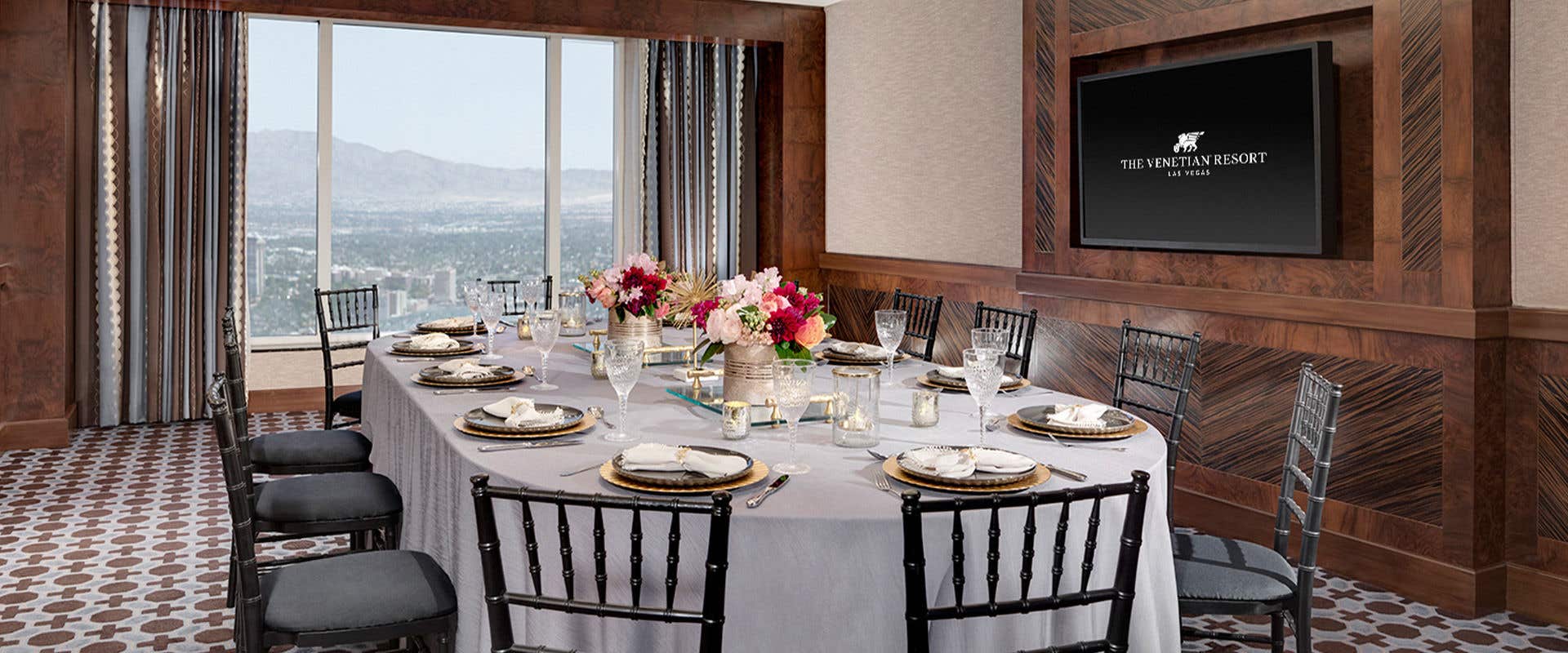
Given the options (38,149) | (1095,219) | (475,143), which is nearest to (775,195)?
(475,143)

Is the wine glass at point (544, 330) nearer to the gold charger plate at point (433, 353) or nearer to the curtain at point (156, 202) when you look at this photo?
the gold charger plate at point (433, 353)

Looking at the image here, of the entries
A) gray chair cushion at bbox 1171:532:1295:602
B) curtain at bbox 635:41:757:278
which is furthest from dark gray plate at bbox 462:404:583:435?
curtain at bbox 635:41:757:278

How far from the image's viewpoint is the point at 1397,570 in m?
3.87

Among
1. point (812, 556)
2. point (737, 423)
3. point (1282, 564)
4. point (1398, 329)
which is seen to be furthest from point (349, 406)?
point (1398, 329)

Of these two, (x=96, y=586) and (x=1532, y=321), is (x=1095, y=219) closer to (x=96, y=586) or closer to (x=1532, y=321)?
(x=1532, y=321)

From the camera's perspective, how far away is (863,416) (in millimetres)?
2596

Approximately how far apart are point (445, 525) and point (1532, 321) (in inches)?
126

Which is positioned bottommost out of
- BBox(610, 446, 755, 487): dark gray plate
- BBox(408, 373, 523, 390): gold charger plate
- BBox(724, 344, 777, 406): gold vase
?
BBox(610, 446, 755, 487): dark gray plate

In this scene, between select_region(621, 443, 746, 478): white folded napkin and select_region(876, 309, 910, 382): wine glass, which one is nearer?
select_region(621, 443, 746, 478): white folded napkin

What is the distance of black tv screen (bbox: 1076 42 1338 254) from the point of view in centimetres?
403

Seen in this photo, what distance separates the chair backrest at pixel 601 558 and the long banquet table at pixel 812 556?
0.24 meters

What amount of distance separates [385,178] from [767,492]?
6216mm

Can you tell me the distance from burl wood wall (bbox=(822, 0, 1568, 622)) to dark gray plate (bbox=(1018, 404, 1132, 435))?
149 cm

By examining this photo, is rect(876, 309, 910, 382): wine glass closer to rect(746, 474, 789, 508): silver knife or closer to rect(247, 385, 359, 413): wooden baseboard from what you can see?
rect(746, 474, 789, 508): silver knife
